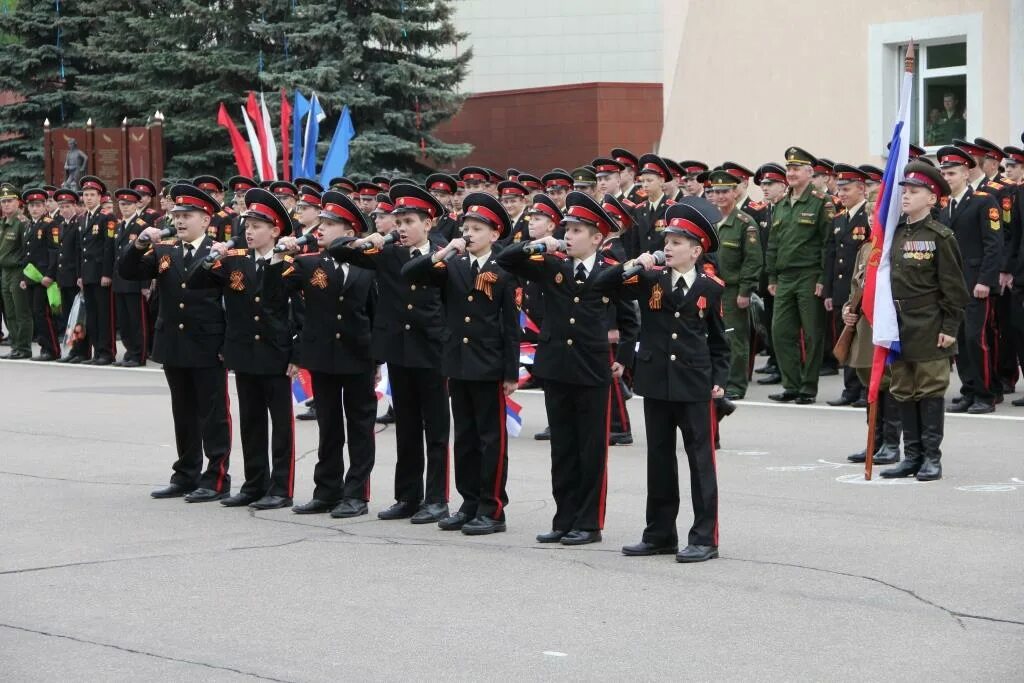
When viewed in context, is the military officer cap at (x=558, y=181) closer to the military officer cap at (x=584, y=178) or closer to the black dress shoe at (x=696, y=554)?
the military officer cap at (x=584, y=178)

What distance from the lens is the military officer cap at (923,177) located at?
1076 centimetres

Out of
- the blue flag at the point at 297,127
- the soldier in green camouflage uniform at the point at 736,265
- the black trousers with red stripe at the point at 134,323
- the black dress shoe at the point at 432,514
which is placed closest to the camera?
the black dress shoe at the point at 432,514

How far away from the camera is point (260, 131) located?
1105 inches

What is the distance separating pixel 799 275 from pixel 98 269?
9.61 metres

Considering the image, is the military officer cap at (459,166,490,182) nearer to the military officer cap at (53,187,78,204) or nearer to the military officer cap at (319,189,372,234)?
the military officer cap at (53,187,78,204)

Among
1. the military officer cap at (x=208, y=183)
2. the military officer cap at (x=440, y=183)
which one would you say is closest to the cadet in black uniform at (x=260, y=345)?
the military officer cap at (x=208, y=183)

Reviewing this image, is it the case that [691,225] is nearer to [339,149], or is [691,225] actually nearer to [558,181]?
[558,181]

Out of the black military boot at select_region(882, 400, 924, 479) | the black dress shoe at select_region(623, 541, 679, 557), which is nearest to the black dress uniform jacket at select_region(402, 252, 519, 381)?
the black dress shoe at select_region(623, 541, 679, 557)

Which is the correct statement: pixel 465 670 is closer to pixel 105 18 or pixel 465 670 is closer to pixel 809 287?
pixel 809 287

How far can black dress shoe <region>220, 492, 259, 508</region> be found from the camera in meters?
10.4

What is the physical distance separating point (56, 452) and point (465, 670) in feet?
24.6

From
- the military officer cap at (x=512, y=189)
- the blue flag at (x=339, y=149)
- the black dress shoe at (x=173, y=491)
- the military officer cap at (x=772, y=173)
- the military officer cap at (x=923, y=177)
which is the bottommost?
the black dress shoe at (x=173, y=491)

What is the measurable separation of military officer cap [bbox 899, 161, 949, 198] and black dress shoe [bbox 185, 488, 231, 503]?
16.5 feet

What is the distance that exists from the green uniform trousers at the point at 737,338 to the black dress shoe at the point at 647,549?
296 inches
